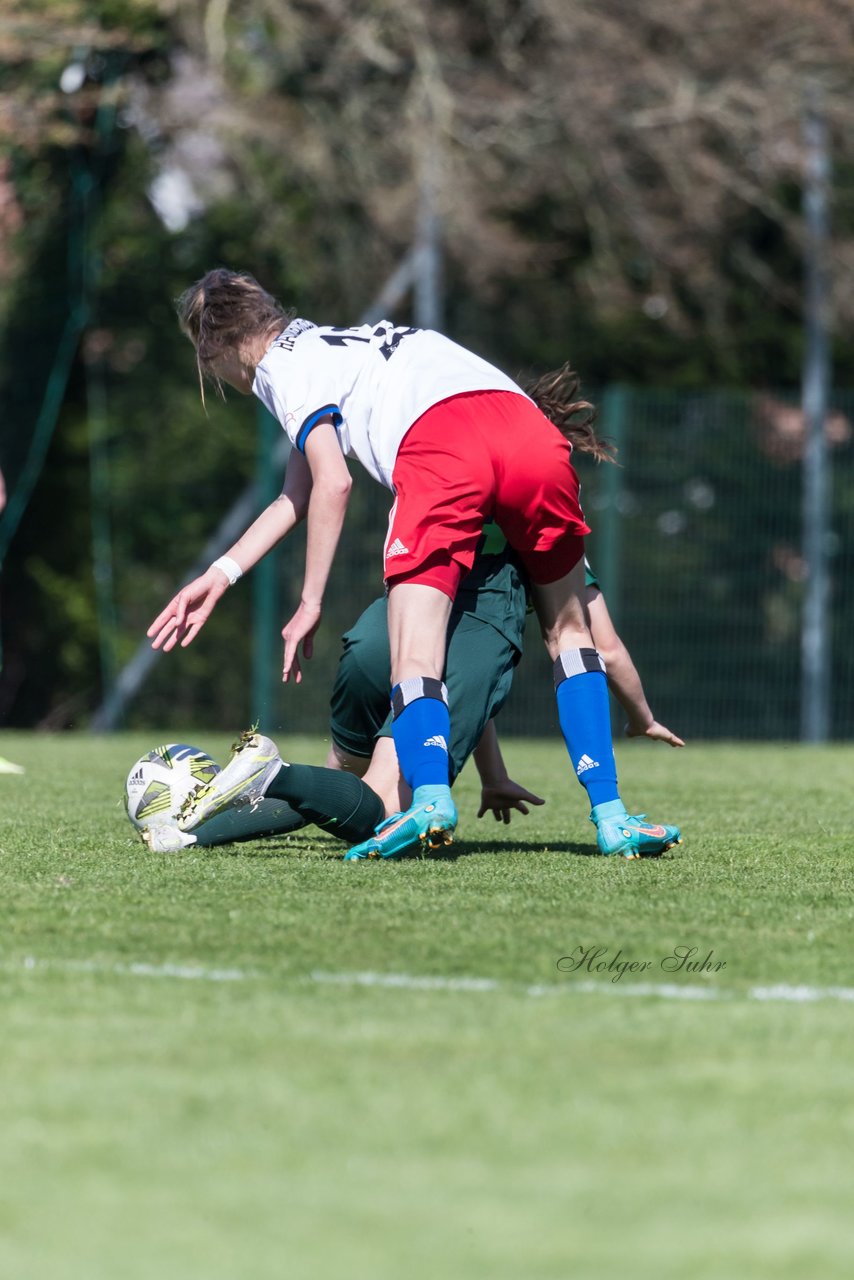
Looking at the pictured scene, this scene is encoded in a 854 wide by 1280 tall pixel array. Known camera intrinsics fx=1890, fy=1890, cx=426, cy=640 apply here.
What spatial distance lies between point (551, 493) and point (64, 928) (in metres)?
1.81

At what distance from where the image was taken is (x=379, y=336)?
16.6 ft

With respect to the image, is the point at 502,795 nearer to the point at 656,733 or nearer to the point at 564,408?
the point at 656,733

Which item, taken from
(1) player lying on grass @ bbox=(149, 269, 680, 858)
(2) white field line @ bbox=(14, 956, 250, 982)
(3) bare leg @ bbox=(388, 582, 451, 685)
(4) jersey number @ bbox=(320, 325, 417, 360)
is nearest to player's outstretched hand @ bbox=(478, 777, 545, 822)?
(1) player lying on grass @ bbox=(149, 269, 680, 858)

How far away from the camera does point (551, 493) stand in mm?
4801

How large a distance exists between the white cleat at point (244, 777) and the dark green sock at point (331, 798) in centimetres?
3

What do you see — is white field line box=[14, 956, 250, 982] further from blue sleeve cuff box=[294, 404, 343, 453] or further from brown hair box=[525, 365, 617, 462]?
brown hair box=[525, 365, 617, 462]

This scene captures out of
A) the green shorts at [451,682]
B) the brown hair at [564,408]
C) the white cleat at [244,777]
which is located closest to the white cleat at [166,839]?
the white cleat at [244,777]

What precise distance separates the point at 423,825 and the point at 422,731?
0.27 m

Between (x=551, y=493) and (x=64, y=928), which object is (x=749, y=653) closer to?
(x=551, y=493)

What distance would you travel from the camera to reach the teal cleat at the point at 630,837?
4.86 m

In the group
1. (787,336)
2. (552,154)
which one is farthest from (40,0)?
(787,336)

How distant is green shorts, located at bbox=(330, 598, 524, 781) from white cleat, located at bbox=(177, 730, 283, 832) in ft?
1.52

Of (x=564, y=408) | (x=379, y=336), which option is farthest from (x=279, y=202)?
(x=379, y=336)

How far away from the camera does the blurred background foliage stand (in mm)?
14227
